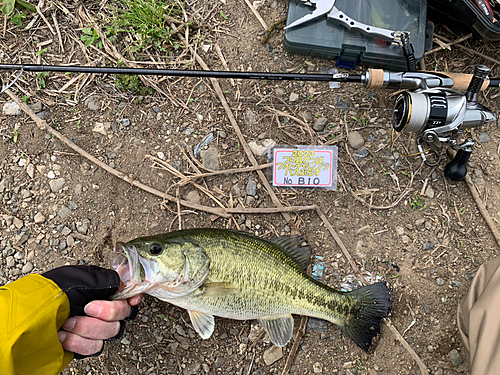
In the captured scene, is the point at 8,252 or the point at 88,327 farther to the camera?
the point at 8,252

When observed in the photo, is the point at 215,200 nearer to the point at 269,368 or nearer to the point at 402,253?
the point at 269,368

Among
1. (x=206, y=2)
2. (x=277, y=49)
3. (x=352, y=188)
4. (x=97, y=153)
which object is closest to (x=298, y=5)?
(x=277, y=49)

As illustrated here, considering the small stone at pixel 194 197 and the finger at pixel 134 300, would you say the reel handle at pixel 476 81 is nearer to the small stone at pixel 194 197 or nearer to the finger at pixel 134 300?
the small stone at pixel 194 197

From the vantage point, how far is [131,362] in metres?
3.11

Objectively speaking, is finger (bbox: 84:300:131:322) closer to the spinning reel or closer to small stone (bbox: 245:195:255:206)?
small stone (bbox: 245:195:255:206)

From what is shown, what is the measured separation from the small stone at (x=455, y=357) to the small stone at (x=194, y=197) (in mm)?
2602

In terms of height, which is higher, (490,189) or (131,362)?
(490,189)

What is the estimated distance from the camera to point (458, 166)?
312 centimetres

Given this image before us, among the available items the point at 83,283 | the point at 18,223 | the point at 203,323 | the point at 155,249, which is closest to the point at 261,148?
the point at 155,249

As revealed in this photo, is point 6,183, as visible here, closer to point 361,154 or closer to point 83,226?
point 83,226

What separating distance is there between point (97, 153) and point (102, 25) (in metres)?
1.26

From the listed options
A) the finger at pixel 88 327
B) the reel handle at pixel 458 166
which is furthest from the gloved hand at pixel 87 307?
the reel handle at pixel 458 166

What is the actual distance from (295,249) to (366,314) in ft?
2.53

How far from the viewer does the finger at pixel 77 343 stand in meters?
2.37
